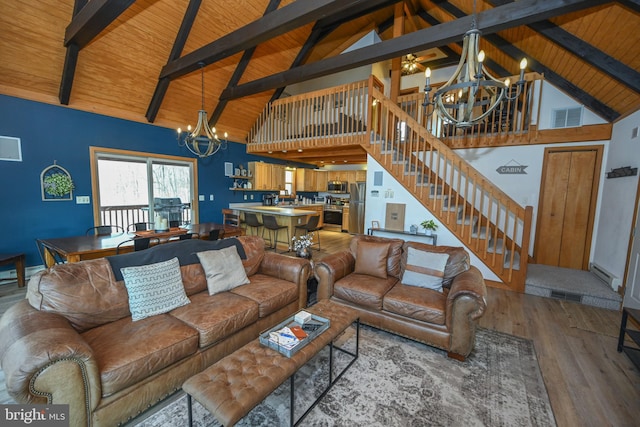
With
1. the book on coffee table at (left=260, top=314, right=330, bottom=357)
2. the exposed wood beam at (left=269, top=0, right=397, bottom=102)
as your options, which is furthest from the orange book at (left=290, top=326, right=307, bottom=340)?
the exposed wood beam at (left=269, top=0, right=397, bottom=102)

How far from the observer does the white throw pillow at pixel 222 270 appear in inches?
96.1

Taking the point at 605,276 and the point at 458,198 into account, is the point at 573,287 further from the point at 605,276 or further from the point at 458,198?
the point at 458,198

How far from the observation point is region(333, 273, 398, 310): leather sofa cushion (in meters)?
2.58

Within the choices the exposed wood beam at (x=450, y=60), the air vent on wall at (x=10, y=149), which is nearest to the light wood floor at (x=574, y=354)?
the air vent on wall at (x=10, y=149)

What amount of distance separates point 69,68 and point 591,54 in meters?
7.26

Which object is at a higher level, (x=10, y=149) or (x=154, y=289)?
(x=10, y=149)

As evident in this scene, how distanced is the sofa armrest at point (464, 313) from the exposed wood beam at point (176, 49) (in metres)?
5.55

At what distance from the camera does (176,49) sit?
4457 mm

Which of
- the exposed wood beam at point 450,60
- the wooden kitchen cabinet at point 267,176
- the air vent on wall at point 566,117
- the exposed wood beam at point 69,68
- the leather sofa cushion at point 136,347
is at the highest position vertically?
the exposed wood beam at point 450,60

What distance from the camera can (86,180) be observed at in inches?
179

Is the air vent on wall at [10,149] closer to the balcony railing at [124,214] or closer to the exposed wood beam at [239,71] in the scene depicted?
the balcony railing at [124,214]

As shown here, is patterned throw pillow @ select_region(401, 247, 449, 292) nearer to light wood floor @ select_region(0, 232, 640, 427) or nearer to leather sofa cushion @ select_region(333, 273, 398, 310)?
leather sofa cushion @ select_region(333, 273, 398, 310)

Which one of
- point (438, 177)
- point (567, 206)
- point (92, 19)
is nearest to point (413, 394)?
point (438, 177)

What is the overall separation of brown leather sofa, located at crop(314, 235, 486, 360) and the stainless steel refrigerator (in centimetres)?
466
